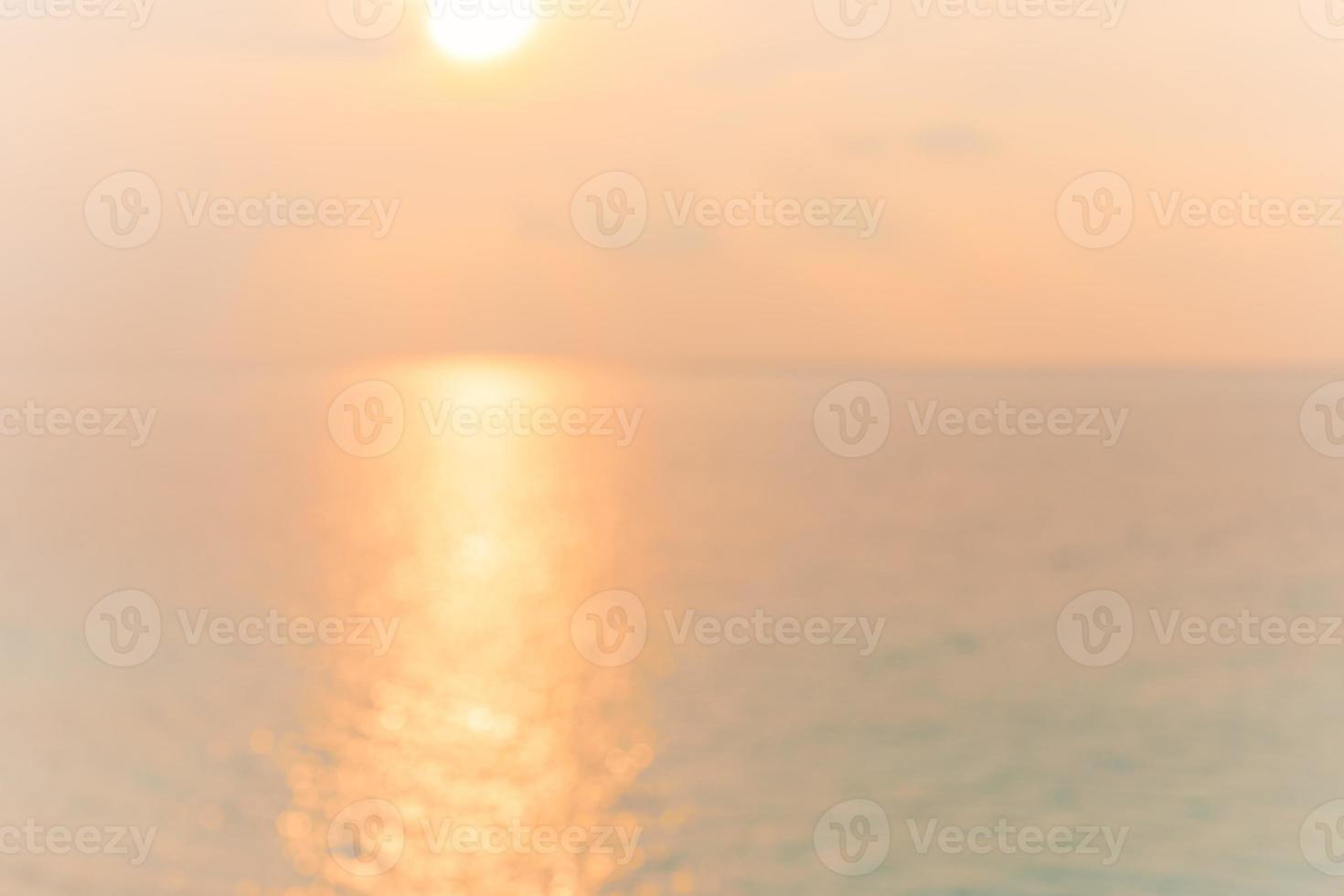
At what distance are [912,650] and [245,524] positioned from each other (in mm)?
28303

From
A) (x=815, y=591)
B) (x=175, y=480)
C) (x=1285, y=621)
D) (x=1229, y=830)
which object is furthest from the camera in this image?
(x=175, y=480)

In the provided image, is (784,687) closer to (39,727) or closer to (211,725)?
(211,725)

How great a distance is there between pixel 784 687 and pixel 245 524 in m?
29.0

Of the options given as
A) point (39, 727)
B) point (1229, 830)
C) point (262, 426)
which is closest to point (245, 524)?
point (39, 727)

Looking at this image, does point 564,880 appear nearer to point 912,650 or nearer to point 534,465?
point 912,650

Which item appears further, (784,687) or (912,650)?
(912,650)

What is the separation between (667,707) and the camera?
1641 cm

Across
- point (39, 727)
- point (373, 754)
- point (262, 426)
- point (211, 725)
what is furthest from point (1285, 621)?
point (262, 426)

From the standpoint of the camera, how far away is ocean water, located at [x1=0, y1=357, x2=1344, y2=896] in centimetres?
1148

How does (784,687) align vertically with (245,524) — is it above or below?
below

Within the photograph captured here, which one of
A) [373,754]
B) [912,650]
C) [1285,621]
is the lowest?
[373,754]

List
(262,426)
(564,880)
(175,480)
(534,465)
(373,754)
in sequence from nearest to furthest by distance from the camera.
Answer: (564,880) → (373,754) → (175,480) → (534,465) → (262,426)

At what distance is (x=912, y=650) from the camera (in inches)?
818

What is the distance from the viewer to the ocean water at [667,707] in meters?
11.5
